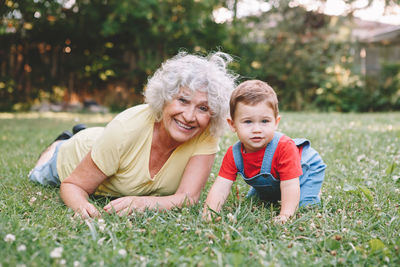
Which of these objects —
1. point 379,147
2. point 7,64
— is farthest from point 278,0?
point 379,147

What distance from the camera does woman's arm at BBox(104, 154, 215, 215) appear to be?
261cm

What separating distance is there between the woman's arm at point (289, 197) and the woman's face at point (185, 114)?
29.2 inches

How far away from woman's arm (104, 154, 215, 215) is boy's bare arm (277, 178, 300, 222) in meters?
0.67

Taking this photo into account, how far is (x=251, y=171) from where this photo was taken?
8.96ft

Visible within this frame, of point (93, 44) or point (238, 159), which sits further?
point (93, 44)

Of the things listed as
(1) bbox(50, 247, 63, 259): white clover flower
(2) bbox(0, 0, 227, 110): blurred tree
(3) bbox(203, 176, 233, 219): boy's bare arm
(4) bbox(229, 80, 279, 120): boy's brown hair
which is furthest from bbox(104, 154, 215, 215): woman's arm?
(2) bbox(0, 0, 227, 110): blurred tree

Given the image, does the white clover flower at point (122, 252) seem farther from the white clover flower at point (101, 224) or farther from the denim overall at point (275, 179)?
the denim overall at point (275, 179)

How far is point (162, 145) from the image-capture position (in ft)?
9.73

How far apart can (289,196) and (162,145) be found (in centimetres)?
107

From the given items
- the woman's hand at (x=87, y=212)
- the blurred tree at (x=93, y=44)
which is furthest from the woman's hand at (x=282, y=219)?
the blurred tree at (x=93, y=44)

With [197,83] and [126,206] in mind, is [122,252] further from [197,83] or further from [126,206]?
[197,83]

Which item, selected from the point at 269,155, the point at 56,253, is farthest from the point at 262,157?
the point at 56,253

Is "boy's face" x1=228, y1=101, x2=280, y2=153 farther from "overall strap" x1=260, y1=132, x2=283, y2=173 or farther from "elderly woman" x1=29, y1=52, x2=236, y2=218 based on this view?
"elderly woman" x1=29, y1=52, x2=236, y2=218

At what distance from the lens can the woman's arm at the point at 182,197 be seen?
2605mm
